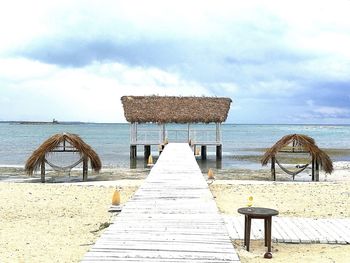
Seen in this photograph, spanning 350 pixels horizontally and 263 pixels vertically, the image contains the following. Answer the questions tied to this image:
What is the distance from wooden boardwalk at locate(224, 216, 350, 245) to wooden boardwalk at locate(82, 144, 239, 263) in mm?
714

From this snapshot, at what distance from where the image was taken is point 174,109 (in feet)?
101

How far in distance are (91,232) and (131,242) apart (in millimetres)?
3185

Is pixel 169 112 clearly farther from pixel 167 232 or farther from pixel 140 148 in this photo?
pixel 167 232

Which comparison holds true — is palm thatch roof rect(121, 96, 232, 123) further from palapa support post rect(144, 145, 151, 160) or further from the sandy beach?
the sandy beach

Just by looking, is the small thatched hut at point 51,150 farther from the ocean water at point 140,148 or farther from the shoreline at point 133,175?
the ocean water at point 140,148

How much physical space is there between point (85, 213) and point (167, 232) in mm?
4932

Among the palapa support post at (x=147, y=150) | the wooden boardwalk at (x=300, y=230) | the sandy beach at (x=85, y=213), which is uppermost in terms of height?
the palapa support post at (x=147, y=150)

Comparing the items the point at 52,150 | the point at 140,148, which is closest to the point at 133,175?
the point at 52,150

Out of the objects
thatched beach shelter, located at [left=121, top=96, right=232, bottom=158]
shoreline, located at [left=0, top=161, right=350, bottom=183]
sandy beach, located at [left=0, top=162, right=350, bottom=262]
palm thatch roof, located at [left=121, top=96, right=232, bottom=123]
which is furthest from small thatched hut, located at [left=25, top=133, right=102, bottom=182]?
palm thatch roof, located at [left=121, top=96, right=232, bottom=123]

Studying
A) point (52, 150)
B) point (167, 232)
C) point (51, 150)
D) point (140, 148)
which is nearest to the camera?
point (167, 232)

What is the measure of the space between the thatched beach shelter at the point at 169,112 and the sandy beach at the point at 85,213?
46.6ft

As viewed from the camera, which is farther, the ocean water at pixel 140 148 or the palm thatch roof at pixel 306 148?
the ocean water at pixel 140 148

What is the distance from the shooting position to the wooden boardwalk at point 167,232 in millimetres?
5156

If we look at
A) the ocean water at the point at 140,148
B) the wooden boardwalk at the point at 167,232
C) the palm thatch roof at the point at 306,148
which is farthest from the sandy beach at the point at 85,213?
the ocean water at the point at 140,148
